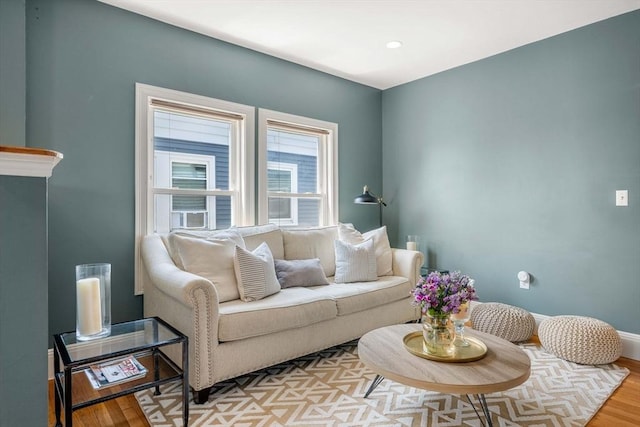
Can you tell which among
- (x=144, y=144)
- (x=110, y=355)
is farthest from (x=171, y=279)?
(x=144, y=144)

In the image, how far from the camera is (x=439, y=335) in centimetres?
187

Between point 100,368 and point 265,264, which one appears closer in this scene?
point 100,368

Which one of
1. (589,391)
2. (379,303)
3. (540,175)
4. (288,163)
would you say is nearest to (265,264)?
(379,303)

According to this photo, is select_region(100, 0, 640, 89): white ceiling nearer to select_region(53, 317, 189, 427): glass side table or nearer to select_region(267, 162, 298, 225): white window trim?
select_region(267, 162, 298, 225): white window trim

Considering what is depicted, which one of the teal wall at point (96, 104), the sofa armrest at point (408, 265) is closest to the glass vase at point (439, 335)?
the sofa armrest at point (408, 265)

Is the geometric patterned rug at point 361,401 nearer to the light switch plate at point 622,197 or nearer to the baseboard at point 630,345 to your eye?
the baseboard at point 630,345

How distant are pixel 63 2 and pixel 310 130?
7.40ft

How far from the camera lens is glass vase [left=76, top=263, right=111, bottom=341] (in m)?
1.90

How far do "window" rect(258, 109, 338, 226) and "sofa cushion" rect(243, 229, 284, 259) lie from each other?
1.12 ft

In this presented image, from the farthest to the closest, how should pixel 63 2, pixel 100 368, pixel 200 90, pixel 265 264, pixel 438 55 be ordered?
pixel 438 55
pixel 200 90
pixel 265 264
pixel 63 2
pixel 100 368

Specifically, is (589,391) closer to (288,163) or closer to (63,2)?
(288,163)

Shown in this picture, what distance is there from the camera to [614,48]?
284 centimetres

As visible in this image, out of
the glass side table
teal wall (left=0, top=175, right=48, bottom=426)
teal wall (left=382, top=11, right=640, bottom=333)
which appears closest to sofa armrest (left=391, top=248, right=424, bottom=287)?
teal wall (left=382, top=11, right=640, bottom=333)

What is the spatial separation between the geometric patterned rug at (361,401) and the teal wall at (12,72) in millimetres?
1689
